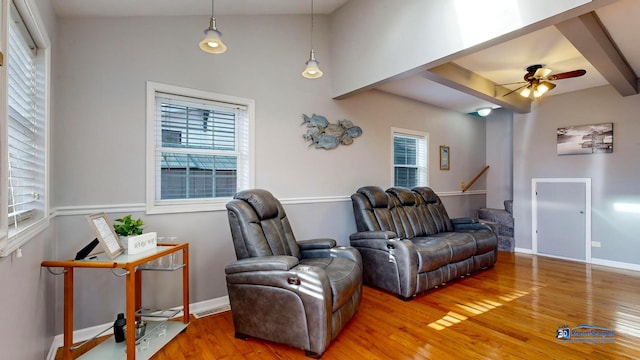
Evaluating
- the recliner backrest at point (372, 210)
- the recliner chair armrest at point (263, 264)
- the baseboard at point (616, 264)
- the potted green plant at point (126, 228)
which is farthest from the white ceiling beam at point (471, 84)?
the potted green plant at point (126, 228)

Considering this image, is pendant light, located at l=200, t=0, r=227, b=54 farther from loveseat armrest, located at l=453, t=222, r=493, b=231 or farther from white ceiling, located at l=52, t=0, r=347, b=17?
loveseat armrest, located at l=453, t=222, r=493, b=231

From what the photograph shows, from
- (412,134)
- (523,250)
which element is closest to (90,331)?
(412,134)

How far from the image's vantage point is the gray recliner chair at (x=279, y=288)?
1.97m

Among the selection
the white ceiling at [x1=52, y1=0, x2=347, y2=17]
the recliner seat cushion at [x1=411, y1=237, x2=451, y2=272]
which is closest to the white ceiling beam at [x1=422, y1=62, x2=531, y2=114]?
the white ceiling at [x1=52, y1=0, x2=347, y2=17]

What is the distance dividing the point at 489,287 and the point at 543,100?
340cm

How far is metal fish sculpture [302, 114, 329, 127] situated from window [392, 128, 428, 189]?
1372 mm

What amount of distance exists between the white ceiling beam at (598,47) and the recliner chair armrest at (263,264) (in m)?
2.69

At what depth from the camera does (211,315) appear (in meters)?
2.66

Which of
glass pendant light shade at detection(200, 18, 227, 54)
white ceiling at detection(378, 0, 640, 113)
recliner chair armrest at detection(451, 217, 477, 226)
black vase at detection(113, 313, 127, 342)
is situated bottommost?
black vase at detection(113, 313, 127, 342)

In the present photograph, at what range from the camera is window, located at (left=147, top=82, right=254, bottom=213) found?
260cm

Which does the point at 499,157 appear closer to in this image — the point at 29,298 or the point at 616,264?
the point at 616,264

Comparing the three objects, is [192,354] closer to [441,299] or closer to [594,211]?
[441,299]

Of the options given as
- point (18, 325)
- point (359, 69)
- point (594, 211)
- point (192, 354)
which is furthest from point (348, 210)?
point (594, 211)

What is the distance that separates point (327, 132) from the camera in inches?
142
